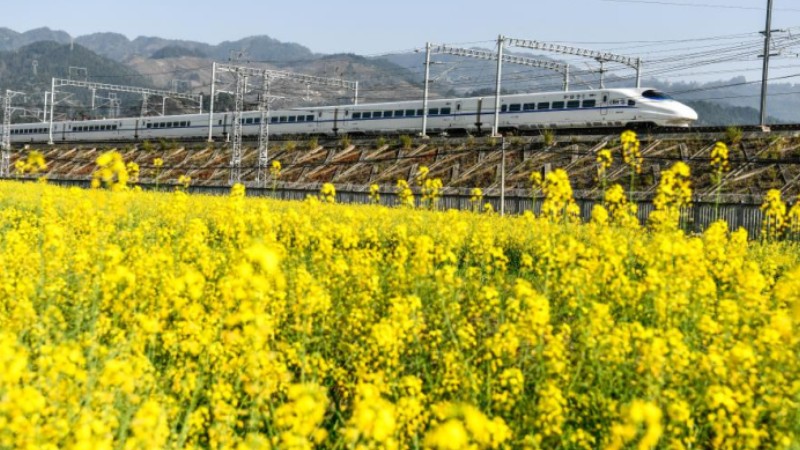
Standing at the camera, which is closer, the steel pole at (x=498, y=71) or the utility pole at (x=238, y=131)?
the steel pole at (x=498, y=71)

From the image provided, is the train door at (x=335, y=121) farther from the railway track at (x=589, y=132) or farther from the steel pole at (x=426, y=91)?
the steel pole at (x=426, y=91)

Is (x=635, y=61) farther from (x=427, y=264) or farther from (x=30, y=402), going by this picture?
(x=30, y=402)

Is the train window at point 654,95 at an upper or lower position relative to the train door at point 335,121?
upper

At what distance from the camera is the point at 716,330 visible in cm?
376

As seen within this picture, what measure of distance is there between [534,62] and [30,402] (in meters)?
27.7

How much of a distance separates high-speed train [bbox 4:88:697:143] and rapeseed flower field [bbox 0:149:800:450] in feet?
60.6

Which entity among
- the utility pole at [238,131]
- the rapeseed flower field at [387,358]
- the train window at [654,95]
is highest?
the train window at [654,95]

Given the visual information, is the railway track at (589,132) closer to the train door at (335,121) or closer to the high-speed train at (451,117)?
the high-speed train at (451,117)

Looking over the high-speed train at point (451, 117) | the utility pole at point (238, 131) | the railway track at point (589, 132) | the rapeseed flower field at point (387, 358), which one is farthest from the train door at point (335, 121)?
the rapeseed flower field at point (387, 358)

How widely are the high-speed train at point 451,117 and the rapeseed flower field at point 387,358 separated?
18471mm

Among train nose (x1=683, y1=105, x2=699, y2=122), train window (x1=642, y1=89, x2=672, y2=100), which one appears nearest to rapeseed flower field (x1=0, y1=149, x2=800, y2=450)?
train window (x1=642, y1=89, x2=672, y2=100)

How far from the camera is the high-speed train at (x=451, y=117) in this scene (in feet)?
80.2

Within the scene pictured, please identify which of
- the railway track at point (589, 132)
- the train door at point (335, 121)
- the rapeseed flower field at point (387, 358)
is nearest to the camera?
the rapeseed flower field at point (387, 358)

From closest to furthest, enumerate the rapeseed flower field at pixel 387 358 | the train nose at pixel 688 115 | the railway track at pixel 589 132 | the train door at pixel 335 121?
the rapeseed flower field at pixel 387 358 < the railway track at pixel 589 132 < the train nose at pixel 688 115 < the train door at pixel 335 121
